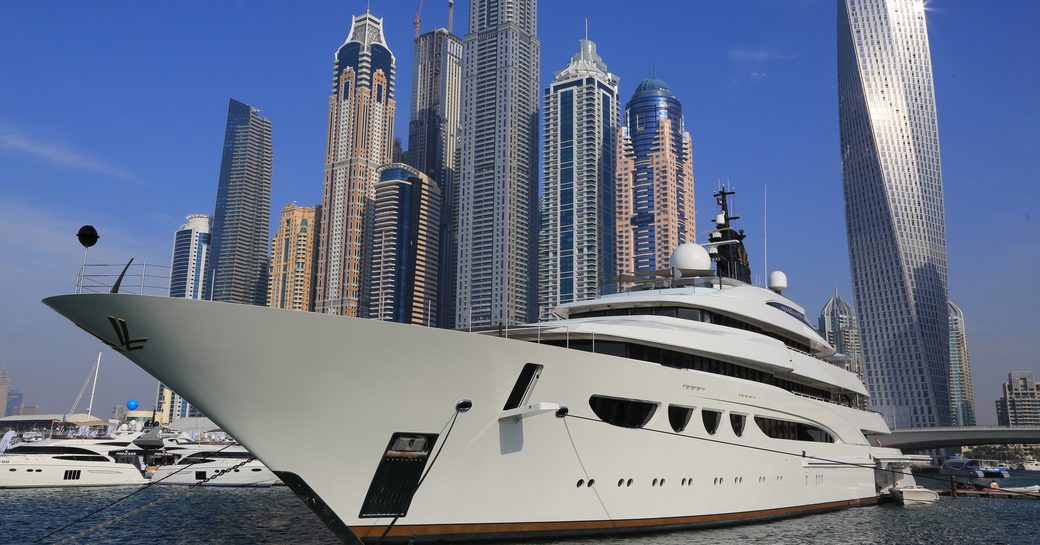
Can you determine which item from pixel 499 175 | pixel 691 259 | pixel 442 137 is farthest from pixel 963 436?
pixel 442 137

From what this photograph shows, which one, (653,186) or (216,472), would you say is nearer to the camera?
(216,472)

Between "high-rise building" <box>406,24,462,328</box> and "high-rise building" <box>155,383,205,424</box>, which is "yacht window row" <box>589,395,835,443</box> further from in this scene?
"high-rise building" <box>406,24,462,328</box>

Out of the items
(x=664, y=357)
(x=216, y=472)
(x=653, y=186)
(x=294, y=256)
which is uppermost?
(x=653, y=186)

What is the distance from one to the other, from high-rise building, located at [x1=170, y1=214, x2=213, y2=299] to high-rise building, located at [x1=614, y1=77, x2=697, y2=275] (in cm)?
11133

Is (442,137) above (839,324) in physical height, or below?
above

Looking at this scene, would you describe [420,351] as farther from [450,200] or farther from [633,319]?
[450,200]

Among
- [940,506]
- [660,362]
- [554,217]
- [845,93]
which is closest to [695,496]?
[660,362]

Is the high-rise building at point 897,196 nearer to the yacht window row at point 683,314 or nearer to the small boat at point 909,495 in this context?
the small boat at point 909,495

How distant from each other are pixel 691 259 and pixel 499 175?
119m

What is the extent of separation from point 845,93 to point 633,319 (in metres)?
109

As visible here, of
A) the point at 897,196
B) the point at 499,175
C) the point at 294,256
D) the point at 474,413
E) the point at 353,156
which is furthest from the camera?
the point at 294,256

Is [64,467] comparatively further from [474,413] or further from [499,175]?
[499,175]

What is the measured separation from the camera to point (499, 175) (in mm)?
142125

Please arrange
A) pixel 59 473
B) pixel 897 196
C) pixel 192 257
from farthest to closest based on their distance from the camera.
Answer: pixel 192 257 < pixel 897 196 < pixel 59 473
